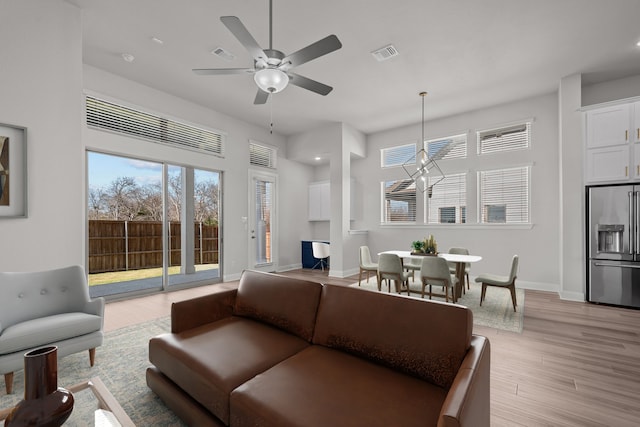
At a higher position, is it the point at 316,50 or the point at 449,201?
the point at 316,50

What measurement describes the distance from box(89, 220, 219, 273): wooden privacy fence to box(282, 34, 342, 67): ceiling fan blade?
13.3 ft

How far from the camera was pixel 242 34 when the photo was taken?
2137mm

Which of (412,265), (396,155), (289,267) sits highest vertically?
(396,155)

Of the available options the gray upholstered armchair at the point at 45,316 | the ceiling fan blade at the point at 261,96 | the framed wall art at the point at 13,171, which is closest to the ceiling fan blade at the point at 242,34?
the ceiling fan blade at the point at 261,96

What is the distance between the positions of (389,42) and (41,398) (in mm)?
4273

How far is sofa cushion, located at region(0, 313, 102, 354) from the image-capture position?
6.64ft

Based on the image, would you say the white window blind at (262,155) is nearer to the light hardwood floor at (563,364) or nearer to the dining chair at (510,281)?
the light hardwood floor at (563,364)

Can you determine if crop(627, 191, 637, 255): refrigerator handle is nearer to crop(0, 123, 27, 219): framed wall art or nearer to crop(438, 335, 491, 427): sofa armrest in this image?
crop(438, 335, 491, 427): sofa armrest

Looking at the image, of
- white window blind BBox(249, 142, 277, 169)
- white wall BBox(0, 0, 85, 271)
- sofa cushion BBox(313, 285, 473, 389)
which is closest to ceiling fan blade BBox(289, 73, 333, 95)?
sofa cushion BBox(313, 285, 473, 389)

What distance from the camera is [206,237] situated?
5832 mm

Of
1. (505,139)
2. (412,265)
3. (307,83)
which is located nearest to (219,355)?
(307,83)

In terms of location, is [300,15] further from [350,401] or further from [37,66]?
[350,401]

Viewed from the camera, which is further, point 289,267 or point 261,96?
point 289,267

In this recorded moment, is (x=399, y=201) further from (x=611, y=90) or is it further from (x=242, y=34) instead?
(x=242, y=34)
